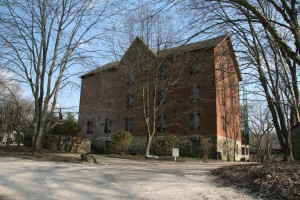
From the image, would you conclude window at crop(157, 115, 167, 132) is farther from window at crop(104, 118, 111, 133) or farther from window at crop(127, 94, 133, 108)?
window at crop(104, 118, 111, 133)

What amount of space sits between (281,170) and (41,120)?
14.5 meters

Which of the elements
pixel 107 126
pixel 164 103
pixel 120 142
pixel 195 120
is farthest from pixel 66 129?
pixel 195 120

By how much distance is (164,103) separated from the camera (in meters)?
30.1

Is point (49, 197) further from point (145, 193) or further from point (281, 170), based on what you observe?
point (281, 170)

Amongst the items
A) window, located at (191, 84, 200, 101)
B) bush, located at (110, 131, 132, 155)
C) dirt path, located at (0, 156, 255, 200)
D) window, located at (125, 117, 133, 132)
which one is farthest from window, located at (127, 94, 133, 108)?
dirt path, located at (0, 156, 255, 200)

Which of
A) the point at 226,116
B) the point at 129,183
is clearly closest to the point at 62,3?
the point at 129,183

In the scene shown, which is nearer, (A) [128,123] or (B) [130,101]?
(B) [130,101]

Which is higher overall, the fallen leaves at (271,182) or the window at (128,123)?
the window at (128,123)

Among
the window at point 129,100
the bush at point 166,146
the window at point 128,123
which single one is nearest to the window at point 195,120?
the bush at point 166,146

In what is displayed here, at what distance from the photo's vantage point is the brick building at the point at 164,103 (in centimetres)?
2391

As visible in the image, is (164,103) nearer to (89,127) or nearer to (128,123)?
(128,123)

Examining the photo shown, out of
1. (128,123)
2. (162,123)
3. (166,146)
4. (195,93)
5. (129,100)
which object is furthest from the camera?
(129,100)

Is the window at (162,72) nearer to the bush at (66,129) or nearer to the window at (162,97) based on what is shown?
the window at (162,97)

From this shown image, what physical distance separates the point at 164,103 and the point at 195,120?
3.64m
